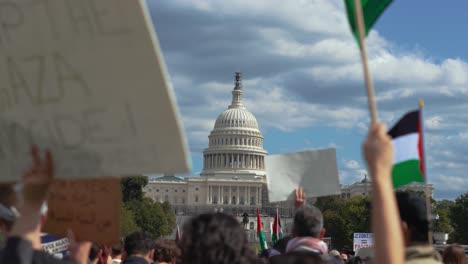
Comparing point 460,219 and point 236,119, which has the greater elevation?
point 236,119

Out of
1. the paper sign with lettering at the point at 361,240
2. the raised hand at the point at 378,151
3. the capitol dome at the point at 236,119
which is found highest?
Answer: the capitol dome at the point at 236,119

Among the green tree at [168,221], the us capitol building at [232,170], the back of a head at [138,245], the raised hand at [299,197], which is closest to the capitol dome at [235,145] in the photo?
the us capitol building at [232,170]

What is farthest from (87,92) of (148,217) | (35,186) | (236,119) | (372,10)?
(236,119)

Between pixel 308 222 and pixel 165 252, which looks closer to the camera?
pixel 308 222

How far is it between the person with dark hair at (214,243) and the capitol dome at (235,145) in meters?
142

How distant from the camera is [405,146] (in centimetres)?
454

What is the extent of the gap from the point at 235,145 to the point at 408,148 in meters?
143

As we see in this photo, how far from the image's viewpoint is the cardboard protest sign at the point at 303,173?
6.17m

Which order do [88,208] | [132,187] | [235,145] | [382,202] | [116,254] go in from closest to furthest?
1. [382,202]
2. [88,208]
3. [116,254]
4. [132,187]
5. [235,145]

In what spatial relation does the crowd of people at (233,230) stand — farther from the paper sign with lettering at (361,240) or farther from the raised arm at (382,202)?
the paper sign with lettering at (361,240)

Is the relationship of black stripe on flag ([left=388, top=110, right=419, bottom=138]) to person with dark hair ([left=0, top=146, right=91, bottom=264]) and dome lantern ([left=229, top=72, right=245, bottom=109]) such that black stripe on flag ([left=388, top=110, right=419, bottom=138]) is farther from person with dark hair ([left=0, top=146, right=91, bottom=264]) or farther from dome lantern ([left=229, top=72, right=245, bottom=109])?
dome lantern ([left=229, top=72, right=245, bottom=109])

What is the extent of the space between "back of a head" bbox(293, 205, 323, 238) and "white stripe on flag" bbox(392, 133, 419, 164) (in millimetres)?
969

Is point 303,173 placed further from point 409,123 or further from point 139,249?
point 409,123

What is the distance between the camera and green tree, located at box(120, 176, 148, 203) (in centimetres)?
9444
